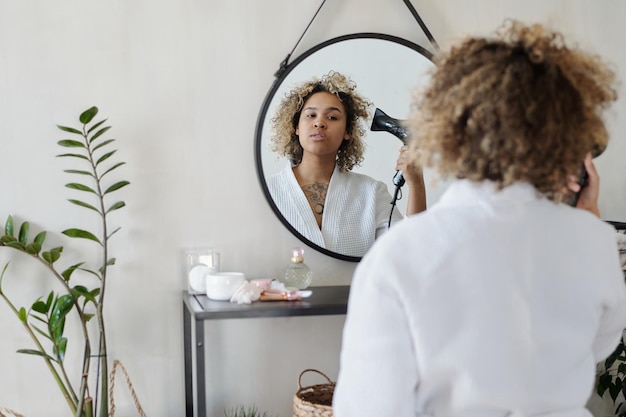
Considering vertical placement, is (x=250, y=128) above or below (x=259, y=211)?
above

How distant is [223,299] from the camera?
8.02 feet

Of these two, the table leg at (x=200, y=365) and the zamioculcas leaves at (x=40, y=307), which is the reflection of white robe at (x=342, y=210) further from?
the zamioculcas leaves at (x=40, y=307)

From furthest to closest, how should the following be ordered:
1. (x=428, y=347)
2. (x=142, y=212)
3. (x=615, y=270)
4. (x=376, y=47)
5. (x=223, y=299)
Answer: (x=376, y=47) → (x=142, y=212) → (x=223, y=299) → (x=615, y=270) → (x=428, y=347)

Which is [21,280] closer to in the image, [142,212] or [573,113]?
[142,212]

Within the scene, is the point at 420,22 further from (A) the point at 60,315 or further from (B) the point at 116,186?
(A) the point at 60,315

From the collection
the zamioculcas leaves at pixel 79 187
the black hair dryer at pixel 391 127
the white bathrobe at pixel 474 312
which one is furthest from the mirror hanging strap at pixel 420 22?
the white bathrobe at pixel 474 312

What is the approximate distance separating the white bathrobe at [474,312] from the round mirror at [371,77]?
1537 millimetres

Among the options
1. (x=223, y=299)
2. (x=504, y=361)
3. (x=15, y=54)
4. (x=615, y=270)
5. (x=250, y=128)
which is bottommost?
(x=223, y=299)

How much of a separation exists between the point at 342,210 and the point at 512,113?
161 cm

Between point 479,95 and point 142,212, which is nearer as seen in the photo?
point 479,95

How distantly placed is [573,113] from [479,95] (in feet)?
0.51

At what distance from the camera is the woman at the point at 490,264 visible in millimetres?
1177

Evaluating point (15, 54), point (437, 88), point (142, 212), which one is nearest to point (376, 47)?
point (142, 212)

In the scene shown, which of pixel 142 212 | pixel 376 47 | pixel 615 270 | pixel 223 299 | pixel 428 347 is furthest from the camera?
pixel 376 47
